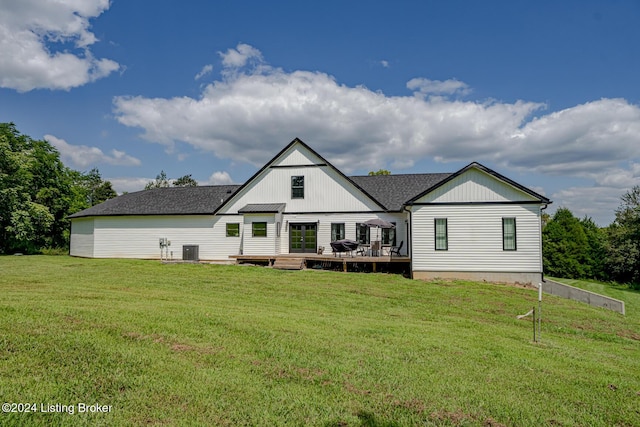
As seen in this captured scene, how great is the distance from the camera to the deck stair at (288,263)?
65.7ft

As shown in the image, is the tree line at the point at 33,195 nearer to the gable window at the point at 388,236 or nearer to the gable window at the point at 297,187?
the gable window at the point at 297,187

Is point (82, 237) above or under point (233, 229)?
under

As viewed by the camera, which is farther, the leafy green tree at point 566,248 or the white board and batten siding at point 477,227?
the leafy green tree at point 566,248

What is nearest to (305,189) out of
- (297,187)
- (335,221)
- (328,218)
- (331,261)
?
(297,187)

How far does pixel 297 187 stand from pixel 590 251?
2977 cm

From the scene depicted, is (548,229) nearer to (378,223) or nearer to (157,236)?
(378,223)

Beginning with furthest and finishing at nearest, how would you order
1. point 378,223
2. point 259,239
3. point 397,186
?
1. point 397,186
2. point 259,239
3. point 378,223

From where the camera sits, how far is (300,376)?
16.4ft

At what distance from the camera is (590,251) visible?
116 ft

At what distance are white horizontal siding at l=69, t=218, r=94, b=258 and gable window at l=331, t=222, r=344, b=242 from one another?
16.3 metres

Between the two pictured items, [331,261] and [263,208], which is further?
[263,208]

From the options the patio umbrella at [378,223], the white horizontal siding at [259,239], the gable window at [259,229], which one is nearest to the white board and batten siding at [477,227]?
the patio umbrella at [378,223]

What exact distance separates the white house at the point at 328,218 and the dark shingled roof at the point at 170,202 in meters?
0.08

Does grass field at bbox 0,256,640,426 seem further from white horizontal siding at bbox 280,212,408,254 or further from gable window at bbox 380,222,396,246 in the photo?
white horizontal siding at bbox 280,212,408,254
